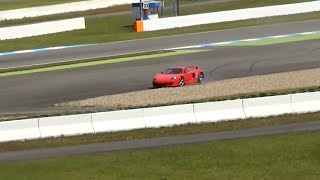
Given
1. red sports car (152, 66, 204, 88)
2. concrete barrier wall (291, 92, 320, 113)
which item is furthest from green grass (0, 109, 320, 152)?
red sports car (152, 66, 204, 88)

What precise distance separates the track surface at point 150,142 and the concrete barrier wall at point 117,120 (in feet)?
5.83

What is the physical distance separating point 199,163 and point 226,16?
4720cm

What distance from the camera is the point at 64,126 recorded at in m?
24.8

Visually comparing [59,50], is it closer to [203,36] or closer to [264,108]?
[203,36]

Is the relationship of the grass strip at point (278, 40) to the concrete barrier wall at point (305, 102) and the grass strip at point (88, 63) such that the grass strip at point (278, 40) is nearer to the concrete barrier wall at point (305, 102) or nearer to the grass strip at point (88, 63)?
the grass strip at point (88, 63)

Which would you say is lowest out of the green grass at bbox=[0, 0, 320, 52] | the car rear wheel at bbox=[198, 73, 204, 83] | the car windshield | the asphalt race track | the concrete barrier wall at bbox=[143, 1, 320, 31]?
the green grass at bbox=[0, 0, 320, 52]

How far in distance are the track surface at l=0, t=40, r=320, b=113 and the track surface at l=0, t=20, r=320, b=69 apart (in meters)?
5.48

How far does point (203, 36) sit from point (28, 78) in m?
18.3

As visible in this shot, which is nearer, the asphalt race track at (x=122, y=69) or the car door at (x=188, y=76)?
the asphalt race track at (x=122, y=69)

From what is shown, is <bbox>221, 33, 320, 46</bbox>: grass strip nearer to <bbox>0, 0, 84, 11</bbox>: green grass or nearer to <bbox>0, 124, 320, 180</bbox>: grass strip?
<bbox>0, 124, 320, 180</bbox>: grass strip

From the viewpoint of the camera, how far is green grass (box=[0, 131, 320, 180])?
18.5 metres

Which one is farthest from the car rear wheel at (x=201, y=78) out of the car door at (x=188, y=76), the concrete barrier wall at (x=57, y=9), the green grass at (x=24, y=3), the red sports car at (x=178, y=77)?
the green grass at (x=24, y=3)

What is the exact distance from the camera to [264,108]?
1013 inches

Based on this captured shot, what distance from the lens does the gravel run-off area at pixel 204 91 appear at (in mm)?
32719
